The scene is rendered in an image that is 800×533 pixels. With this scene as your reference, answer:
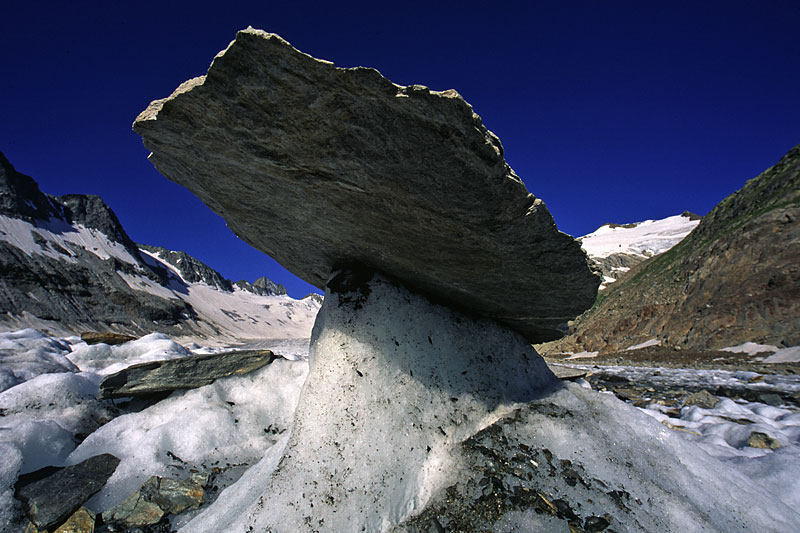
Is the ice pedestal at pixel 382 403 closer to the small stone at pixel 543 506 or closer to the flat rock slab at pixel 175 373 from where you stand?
the small stone at pixel 543 506

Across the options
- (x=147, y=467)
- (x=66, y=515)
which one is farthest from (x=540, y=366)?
(x=66, y=515)

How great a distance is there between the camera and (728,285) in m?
21.2

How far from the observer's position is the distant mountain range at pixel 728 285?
17.9 m

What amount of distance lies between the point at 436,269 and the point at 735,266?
91.1 feet

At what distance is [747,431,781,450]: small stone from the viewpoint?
13.1 ft

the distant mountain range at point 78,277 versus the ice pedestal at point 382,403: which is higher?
the distant mountain range at point 78,277

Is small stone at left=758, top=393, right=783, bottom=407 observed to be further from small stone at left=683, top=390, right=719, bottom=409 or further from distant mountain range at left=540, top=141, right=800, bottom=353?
distant mountain range at left=540, top=141, right=800, bottom=353

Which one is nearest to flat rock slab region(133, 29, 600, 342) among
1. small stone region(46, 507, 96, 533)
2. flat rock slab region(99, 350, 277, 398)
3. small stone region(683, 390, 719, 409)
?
flat rock slab region(99, 350, 277, 398)

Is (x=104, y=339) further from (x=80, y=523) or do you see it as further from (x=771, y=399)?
(x=771, y=399)

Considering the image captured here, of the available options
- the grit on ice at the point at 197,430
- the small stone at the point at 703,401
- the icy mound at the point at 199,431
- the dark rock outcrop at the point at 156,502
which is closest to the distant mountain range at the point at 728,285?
the small stone at the point at 703,401

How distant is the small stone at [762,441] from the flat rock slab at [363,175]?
8.21 feet

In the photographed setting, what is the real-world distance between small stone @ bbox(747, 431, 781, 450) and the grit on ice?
4cm

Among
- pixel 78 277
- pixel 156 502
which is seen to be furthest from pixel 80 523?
pixel 78 277

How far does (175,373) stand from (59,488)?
166 cm
